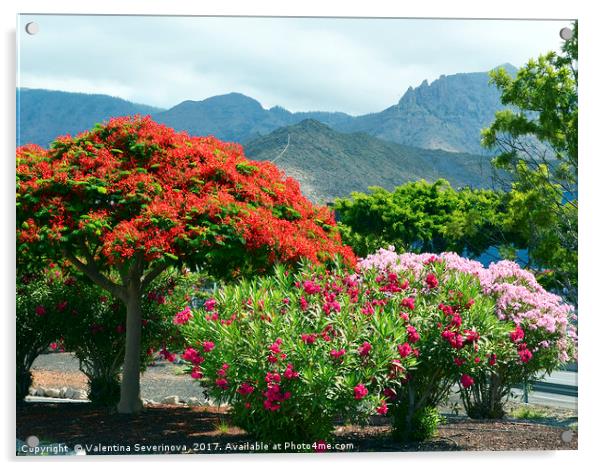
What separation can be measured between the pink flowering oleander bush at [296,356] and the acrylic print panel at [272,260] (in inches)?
1.0

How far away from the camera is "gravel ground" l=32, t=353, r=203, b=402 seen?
45.8ft

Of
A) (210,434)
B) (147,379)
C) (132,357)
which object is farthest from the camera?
(147,379)

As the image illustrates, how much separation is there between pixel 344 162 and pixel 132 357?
29.0 meters

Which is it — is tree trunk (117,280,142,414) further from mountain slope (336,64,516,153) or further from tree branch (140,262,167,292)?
mountain slope (336,64,516,153)

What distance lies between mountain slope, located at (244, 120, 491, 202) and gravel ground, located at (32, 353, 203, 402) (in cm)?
1611

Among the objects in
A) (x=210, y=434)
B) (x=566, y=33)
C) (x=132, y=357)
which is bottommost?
(x=210, y=434)

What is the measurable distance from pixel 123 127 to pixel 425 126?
27.1m

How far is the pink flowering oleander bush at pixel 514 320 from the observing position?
31.1 ft

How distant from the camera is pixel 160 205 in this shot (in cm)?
859

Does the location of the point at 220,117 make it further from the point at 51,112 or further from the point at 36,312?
the point at 51,112

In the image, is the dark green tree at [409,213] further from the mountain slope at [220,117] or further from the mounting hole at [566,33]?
the mounting hole at [566,33]

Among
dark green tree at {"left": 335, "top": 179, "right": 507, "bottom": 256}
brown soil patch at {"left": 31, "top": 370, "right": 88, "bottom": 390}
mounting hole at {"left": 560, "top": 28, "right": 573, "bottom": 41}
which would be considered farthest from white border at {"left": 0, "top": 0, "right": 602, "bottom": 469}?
dark green tree at {"left": 335, "top": 179, "right": 507, "bottom": 256}

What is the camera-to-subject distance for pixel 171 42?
935 cm

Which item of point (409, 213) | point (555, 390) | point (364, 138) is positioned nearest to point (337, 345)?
point (555, 390)
